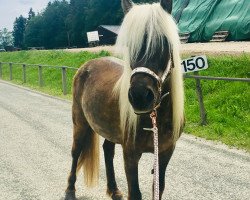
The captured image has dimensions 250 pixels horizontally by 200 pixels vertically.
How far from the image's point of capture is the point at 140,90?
2.67 metres

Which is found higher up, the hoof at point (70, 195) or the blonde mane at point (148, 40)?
the blonde mane at point (148, 40)

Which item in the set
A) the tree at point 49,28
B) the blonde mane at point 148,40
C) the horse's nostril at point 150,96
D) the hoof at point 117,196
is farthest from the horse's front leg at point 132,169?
the tree at point 49,28

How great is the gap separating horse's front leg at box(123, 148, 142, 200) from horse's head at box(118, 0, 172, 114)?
713mm

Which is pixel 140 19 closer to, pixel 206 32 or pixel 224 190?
pixel 224 190

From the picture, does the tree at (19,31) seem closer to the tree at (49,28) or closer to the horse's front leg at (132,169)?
the tree at (49,28)

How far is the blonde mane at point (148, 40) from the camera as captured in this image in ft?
9.62

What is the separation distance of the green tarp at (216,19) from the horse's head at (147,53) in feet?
53.2

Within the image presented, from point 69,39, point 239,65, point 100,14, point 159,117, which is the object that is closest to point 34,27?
point 69,39

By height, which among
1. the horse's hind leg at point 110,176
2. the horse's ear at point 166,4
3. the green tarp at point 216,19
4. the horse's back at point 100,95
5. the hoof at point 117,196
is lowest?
the hoof at point 117,196

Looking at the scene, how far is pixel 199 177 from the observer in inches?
209

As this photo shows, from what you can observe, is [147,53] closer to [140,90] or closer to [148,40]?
[148,40]

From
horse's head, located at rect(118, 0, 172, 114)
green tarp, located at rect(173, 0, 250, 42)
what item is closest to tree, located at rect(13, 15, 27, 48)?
green tarp, located at rect(173, 0, 250, 42)

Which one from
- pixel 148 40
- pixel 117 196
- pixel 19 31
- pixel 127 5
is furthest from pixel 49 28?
pixel 148 40

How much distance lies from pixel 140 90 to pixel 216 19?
19922 millimetres
